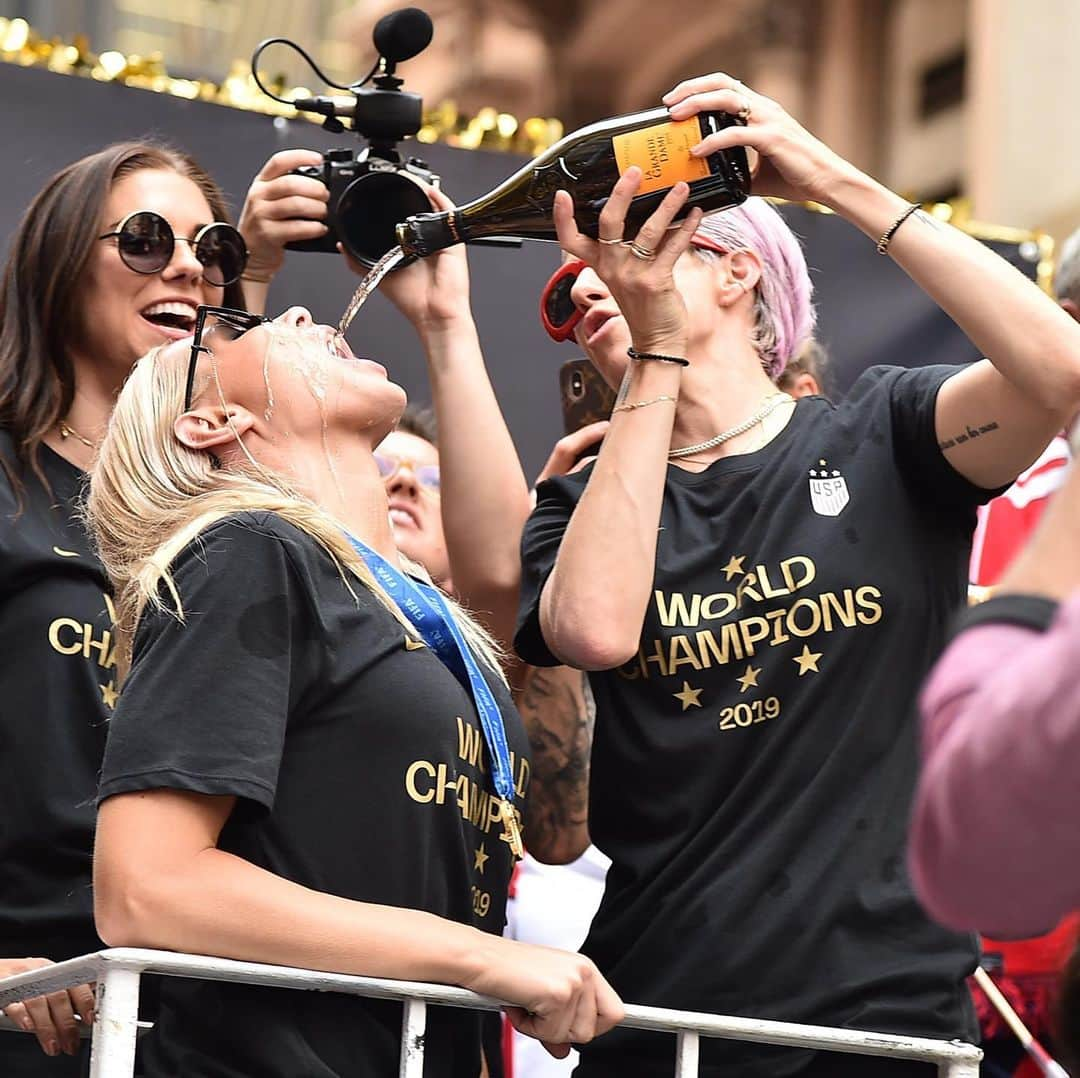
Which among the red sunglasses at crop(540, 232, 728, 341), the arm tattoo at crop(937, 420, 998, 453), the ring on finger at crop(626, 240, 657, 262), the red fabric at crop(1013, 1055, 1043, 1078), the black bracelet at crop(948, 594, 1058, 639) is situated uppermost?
the ring on finger at crop(626, 240, 657, 262)

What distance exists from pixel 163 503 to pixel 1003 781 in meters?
1.27

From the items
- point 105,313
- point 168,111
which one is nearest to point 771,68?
point 168,111

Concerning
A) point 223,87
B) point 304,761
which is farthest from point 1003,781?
point 223,87

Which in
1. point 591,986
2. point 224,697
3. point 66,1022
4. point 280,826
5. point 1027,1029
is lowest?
point 1027,1029

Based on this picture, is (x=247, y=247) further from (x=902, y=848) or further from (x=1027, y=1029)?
(x=1027, y=1029)

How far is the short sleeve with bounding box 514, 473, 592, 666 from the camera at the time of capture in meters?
2.20

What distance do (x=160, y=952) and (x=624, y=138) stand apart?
1.02 m

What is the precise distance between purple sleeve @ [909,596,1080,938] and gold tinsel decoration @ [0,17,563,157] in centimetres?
218

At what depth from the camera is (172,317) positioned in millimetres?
2742

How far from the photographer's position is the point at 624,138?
84.4 inches

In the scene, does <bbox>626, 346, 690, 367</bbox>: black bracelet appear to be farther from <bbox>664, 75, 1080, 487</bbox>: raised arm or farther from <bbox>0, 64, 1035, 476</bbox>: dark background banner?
<bbox>0, 64, 1035, 476</bbox>: dark background banner

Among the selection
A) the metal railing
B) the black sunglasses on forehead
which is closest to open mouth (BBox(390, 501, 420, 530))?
the black sunglasses on forehead

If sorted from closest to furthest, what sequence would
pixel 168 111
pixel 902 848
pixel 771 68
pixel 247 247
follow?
pixel 902 848 < pixel 247 247 < pixel 168 111 < pixel 771 68

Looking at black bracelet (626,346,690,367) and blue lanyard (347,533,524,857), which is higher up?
black bracelet (626,346,690,367)
